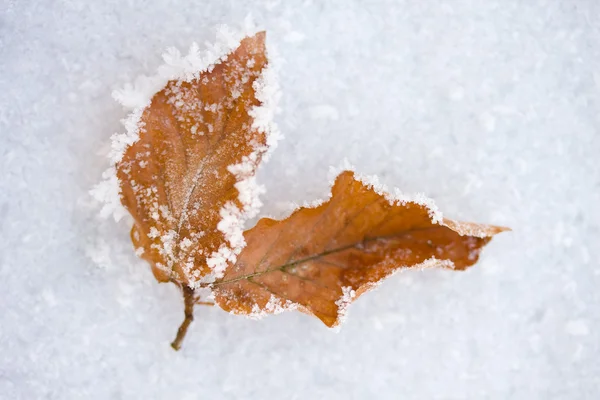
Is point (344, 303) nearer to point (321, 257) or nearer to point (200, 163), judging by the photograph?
point (321, 257)

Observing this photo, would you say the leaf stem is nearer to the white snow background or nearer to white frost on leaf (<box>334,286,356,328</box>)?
the white snow background

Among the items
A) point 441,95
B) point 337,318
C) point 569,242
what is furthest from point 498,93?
point 337,318

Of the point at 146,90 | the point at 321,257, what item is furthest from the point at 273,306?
Answer: the point at 146,90

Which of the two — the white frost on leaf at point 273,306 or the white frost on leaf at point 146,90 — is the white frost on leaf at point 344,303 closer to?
the white frost on leaf at point 273,306

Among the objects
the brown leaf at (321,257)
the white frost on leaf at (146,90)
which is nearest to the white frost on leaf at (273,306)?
the brown leaf at (321,257)

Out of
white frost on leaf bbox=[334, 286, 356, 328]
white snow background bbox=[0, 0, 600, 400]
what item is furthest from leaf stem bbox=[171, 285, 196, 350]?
white frost on leaf bbox=[334, 286, 356, 328]
